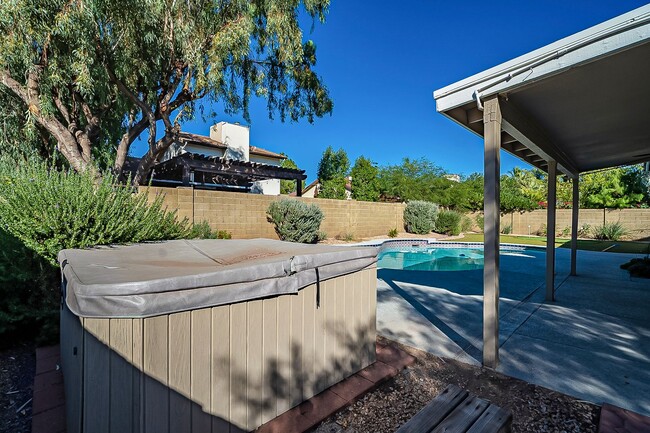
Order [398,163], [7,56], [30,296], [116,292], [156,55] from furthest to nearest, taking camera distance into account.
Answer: [398,163] → [156,55] → [7,56] → [30,296] → [116,292]

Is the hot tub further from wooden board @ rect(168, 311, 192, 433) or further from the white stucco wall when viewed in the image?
the white stucco wall

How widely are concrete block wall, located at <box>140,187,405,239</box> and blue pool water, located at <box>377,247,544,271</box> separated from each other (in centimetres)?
275

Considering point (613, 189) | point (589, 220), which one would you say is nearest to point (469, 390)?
point (589, 220)

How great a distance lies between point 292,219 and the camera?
1130cm

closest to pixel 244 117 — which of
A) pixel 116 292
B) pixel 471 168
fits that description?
pixel 116 292

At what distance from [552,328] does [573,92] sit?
2.89 metres

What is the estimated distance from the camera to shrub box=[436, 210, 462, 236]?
18938mm

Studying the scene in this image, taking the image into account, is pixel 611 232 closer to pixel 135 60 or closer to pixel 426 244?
pixel 426 244

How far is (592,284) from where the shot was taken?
6.12 m

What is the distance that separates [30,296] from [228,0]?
8.22 m

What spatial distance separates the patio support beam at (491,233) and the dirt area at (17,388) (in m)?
3.81

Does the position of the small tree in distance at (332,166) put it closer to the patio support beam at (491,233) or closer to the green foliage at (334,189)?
the green foliage at (334,189)

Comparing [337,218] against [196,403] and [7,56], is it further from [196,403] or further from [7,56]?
[196,403]

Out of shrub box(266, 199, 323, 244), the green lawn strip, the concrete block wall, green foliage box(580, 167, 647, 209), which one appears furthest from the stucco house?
green foliage box(580, 167, 647, 209)
